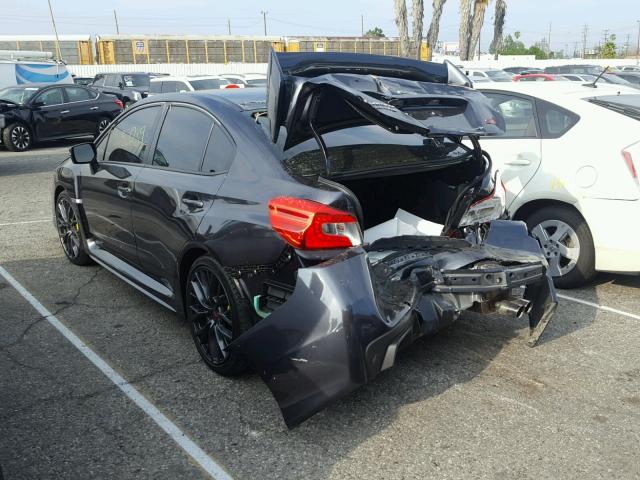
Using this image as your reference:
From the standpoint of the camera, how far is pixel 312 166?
3.65 metres

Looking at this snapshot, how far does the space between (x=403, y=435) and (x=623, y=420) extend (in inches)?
45.5

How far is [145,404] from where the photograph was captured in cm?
366

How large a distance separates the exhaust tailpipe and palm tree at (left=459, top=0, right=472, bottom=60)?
116 feet

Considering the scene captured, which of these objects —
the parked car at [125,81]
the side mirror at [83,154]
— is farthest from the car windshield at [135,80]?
the side mirror at [83,154]

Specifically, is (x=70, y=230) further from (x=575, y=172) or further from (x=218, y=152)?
(x=575, y=172)

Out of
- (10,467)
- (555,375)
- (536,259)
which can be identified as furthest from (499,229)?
(10,467)

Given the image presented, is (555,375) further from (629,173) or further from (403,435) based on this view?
(629,173)

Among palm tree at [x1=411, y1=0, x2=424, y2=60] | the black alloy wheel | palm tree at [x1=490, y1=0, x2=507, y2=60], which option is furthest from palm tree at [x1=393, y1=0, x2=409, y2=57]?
the black alloy wheel

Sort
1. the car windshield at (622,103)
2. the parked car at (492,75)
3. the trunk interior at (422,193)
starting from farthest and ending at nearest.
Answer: the parked car at (492,75)
the car windshield at (622,103)
the trunk interior at (422,193)

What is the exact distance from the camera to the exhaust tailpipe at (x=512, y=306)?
13.0ft

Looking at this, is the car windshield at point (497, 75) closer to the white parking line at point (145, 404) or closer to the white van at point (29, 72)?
the white van at point (29, 72)

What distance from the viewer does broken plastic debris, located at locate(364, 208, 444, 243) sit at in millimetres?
4078

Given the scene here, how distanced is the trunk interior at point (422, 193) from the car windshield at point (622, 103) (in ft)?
5.76

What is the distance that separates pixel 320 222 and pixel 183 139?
1.47 m
